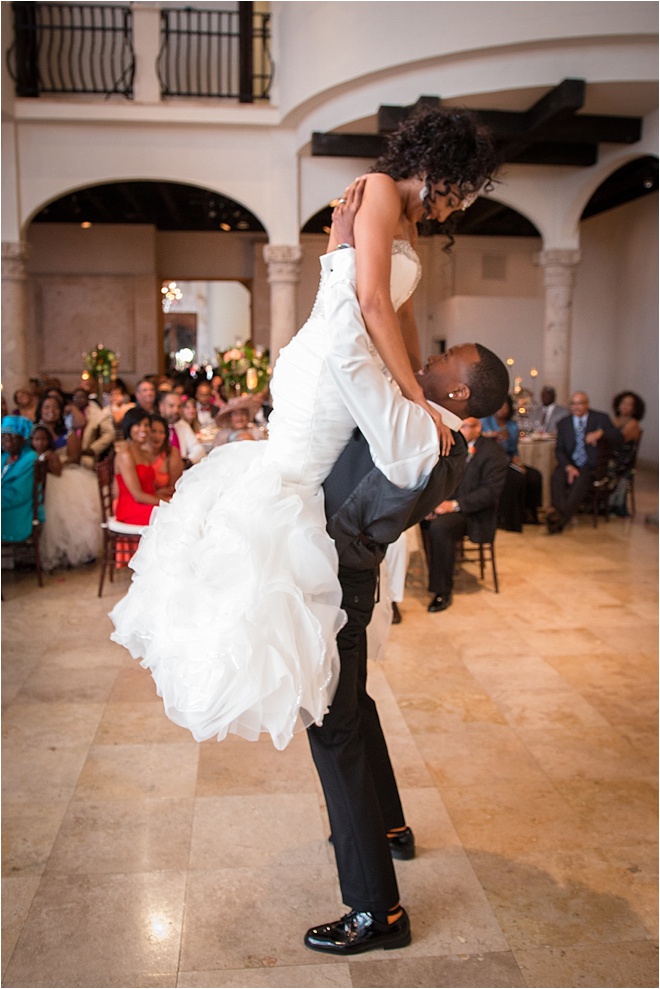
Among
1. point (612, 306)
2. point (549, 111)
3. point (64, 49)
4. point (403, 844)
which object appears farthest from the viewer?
point (612, 306)

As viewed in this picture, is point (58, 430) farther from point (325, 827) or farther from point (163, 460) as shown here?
point (325, 827)

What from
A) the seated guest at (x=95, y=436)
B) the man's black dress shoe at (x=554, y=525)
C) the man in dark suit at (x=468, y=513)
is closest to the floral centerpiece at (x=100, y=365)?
the seated guest at (x=95, y=436)

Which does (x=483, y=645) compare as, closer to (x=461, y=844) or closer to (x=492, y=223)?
(x=461, y=844)

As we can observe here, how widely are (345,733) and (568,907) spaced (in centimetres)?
88

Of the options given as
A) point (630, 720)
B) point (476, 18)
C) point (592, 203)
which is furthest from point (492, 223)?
point (630, 720)

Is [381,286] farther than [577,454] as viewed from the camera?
No

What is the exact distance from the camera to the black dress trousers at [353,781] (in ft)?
7.11

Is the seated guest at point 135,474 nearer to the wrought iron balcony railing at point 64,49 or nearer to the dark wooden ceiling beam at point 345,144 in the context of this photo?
the dark wooden ceiling beam at point 345,144

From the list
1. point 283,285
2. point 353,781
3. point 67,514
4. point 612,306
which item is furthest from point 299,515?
point 612,306

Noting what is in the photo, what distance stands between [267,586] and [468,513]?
3923 millimetres

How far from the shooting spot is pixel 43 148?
32.9 feet

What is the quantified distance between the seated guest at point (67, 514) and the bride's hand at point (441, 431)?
473 cm

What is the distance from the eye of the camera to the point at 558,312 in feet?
36.1

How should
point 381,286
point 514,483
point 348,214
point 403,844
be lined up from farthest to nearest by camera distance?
1. point 514,483
2. point 403,844
3. point 348,214
4. point 381,286
